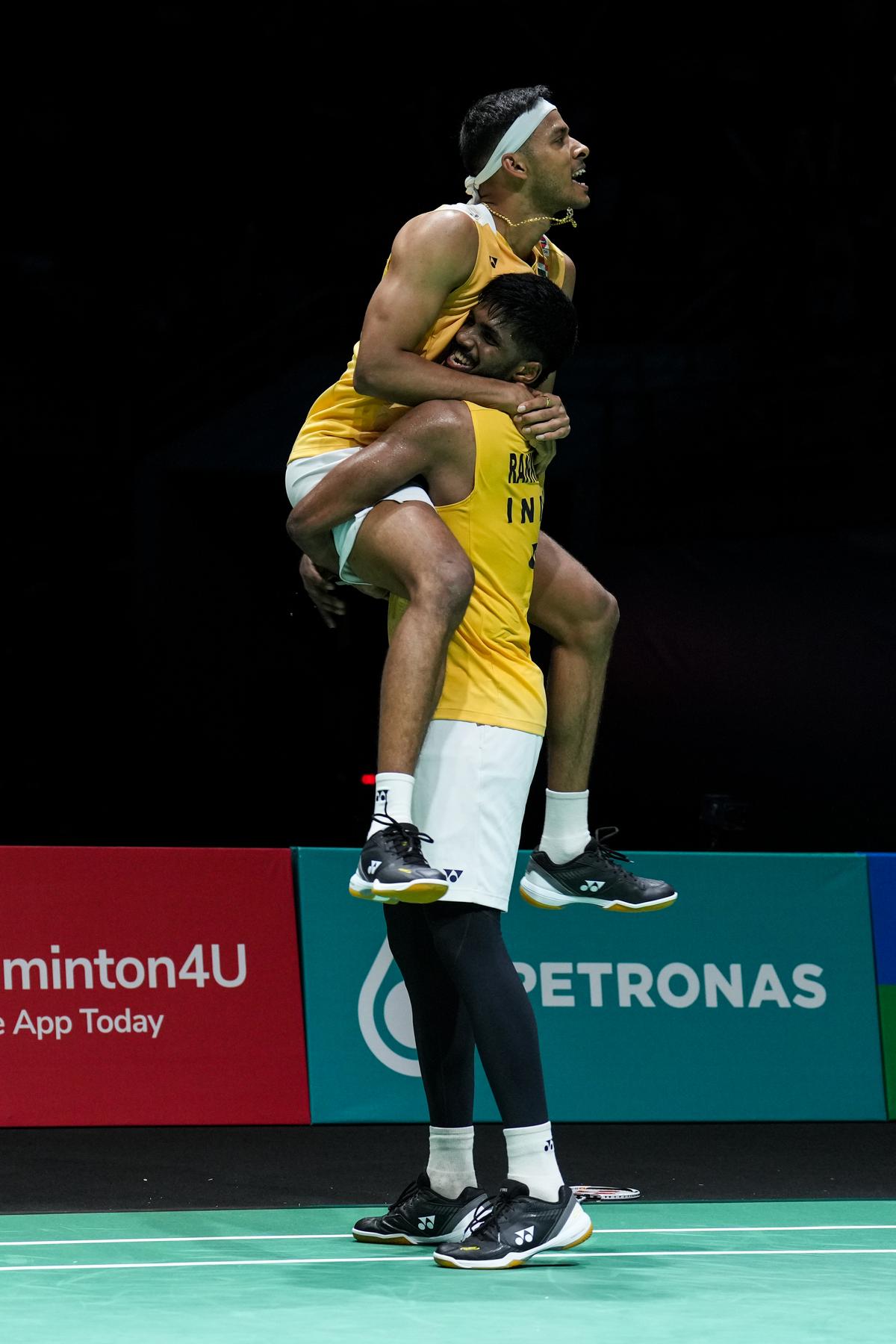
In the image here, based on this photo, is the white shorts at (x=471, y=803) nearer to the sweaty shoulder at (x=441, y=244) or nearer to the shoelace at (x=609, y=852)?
the shoelace at (x=609, y=852)

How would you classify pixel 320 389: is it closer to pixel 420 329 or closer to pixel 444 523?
pixel 420 329

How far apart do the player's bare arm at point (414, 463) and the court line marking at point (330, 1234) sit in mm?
1583

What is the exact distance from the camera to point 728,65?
1133cm

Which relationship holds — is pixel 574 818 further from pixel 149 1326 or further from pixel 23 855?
pixel 23 855

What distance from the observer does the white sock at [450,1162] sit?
12.2ft

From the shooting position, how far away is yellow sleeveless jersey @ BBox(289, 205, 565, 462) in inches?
148

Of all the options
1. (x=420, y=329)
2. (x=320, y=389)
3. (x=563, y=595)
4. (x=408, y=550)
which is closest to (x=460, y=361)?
(x=420, y=329)

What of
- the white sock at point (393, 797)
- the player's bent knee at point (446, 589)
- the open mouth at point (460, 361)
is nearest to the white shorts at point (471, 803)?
the white sock at point (393, 797)

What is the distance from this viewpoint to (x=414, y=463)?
3615mm

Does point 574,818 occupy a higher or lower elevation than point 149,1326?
higher

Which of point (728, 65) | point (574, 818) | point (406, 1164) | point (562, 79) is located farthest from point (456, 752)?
point (728, 65)

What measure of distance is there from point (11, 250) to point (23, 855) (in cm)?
590

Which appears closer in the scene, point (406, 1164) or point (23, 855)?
point (406, 1164)

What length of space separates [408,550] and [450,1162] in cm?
134
